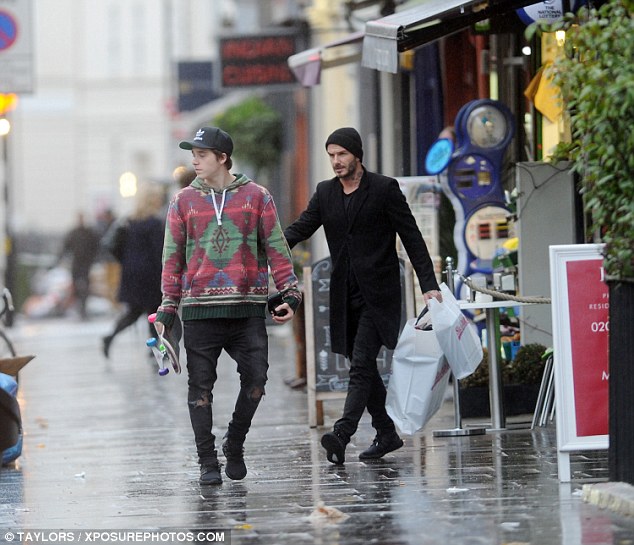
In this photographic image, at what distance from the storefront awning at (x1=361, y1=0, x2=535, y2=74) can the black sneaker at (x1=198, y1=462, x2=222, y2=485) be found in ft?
10.5

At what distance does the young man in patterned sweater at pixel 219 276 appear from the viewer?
8461 mm

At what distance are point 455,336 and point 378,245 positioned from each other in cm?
74

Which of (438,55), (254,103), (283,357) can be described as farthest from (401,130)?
(254,103)

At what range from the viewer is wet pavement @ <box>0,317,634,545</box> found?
6965 millimetres

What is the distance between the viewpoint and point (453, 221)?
506 inches

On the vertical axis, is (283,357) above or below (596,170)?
below

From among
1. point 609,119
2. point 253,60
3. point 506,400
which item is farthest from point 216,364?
point 253,60

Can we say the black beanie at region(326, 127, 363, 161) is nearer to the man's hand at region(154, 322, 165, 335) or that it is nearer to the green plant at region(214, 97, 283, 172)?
the man's hand at region(154, 322, 165, 335)

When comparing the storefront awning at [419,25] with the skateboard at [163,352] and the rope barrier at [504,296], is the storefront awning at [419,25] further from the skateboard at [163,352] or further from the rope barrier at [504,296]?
the skateboard at [163,352]

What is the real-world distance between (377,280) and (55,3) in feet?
218

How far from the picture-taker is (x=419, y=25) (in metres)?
10.8

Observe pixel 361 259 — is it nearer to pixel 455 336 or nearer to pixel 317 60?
pixel 455 336

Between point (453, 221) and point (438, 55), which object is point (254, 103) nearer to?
point (438, 55)

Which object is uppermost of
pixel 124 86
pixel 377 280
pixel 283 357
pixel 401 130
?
pixel 124 86
